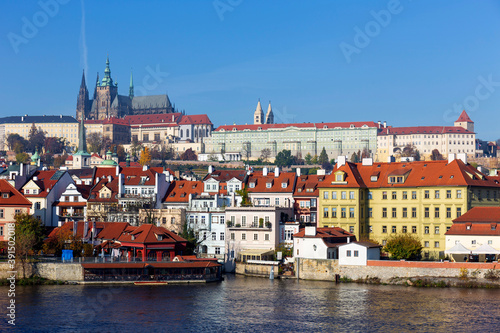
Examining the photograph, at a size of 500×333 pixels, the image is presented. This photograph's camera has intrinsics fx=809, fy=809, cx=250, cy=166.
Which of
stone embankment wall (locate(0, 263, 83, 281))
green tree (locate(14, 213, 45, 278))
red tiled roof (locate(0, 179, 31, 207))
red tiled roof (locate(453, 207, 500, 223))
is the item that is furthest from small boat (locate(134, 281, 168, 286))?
red tiled roof (locate(453, 207, 500, 223))

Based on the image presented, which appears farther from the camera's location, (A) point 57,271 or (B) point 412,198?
(B) point 412,198

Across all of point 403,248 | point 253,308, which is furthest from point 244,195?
point 253,308

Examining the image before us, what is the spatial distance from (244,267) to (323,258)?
23.6 ft

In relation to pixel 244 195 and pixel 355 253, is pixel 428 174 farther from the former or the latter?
pixel 244 195

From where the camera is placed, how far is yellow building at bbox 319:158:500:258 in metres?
64.2

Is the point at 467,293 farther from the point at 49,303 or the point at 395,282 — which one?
the point at 49,303

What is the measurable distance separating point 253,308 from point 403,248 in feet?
58.4

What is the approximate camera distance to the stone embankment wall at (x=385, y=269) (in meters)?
54.1

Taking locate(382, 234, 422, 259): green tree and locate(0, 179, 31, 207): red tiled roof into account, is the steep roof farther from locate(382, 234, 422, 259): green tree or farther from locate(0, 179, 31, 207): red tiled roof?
locate(0, 179, 31, 207): red tiled roof

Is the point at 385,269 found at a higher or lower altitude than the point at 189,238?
lower

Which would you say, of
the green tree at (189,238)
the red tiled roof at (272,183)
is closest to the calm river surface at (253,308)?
the green tree at (189,238)

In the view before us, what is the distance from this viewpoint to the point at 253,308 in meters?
46.3

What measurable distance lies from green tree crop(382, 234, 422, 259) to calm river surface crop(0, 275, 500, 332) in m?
5.95

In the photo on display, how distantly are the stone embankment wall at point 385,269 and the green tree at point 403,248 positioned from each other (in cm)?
385
